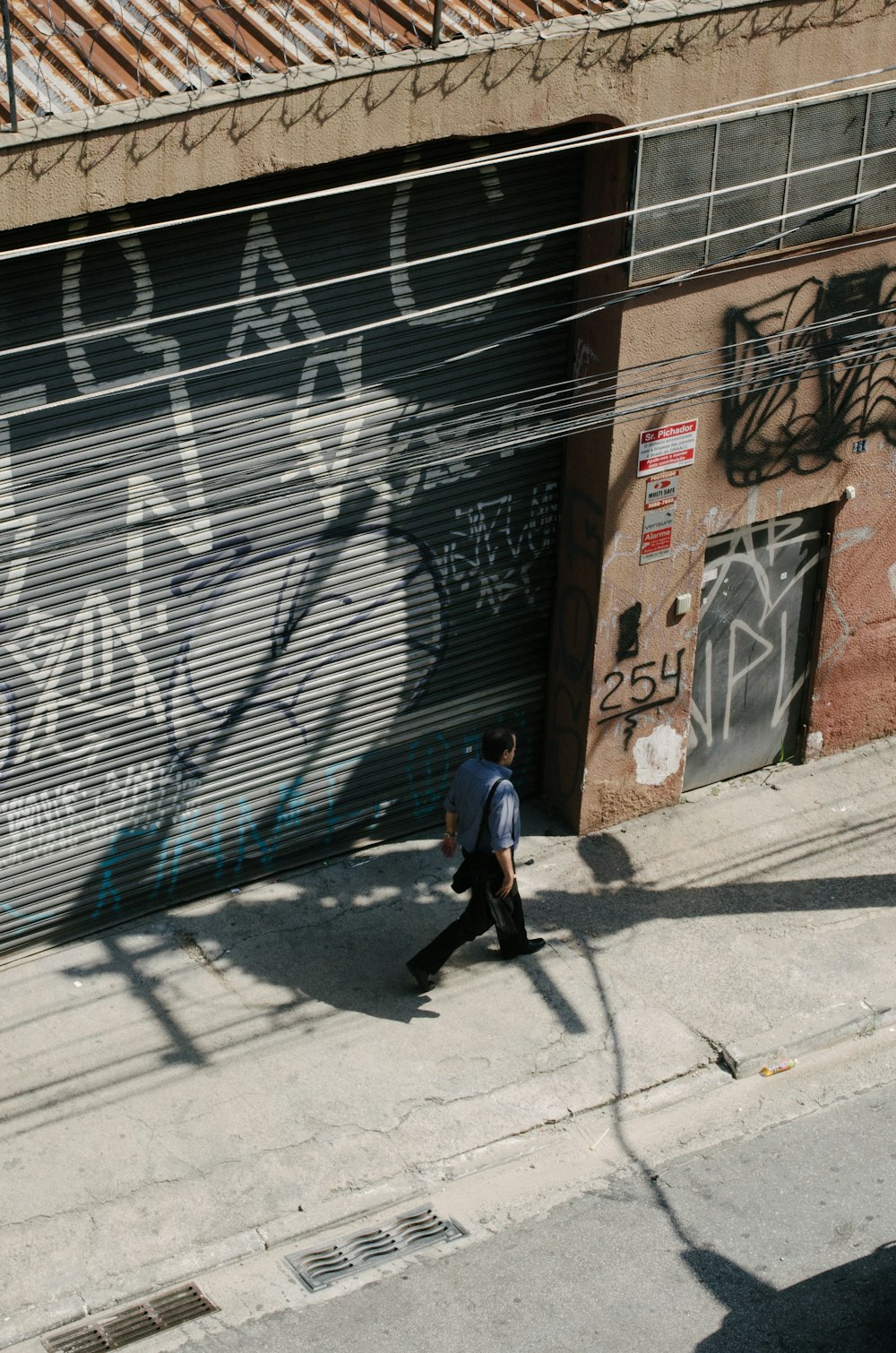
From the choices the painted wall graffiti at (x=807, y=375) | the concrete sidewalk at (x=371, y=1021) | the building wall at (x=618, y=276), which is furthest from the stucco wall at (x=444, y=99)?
the concrete sidewalk at (x=371, y=1021)

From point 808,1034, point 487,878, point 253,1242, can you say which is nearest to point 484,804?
point 487,878

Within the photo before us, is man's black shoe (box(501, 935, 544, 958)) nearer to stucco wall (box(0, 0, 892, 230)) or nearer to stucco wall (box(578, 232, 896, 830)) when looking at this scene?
stucco wall (box(578, 232, 896, 830))

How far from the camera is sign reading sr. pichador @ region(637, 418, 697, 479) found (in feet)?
32.9

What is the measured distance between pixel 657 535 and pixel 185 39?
13.3 feet

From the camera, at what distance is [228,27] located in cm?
831

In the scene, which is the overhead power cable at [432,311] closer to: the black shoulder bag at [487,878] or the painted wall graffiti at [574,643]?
the painted wall graffiti at [574,643]

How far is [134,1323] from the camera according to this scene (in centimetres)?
752

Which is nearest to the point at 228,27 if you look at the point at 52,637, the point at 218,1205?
the point at 52,637

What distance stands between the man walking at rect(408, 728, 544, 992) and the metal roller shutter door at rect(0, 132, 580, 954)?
133 centimetres

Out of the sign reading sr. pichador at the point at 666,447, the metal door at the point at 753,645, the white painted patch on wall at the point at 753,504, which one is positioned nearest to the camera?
the sign reading sr. pichador at the point at 666,447

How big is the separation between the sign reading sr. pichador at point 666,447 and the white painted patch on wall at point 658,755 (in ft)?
6.03

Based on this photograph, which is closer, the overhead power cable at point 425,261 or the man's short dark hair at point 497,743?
the overhead power cable at point 425,261

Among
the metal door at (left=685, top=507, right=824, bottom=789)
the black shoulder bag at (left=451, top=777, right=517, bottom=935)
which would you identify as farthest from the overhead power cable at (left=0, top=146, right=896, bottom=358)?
the black shoulder bag at (left=451, top=777, right=517, bottom=935)

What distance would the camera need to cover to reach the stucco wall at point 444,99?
7742 millimetres
